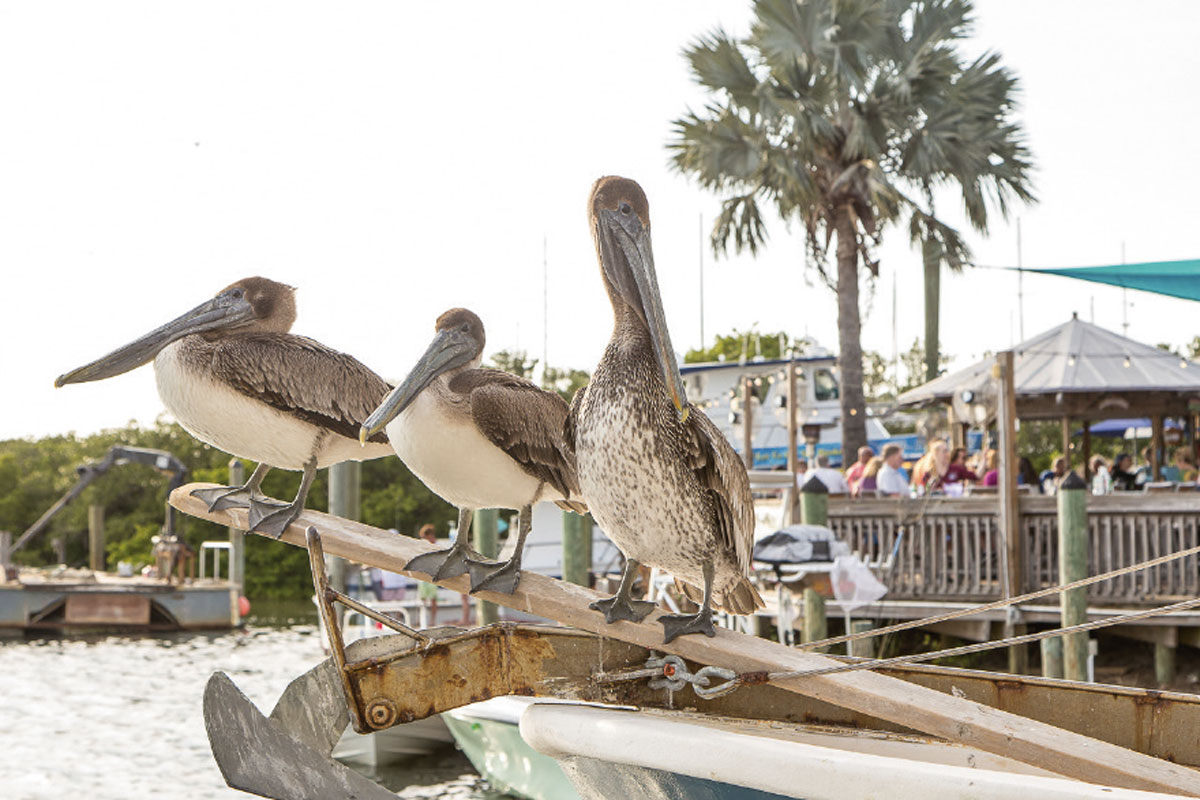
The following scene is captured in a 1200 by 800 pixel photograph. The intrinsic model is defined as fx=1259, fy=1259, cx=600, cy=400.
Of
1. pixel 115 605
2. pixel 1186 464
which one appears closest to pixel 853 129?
pixel 1186 464

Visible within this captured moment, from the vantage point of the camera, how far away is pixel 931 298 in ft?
70.6

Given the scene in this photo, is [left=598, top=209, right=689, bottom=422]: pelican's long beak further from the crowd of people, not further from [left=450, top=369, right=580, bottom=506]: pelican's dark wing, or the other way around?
the crowd of people

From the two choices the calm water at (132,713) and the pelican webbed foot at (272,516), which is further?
the calm water at (132,713)

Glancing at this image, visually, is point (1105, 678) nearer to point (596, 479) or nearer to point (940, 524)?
point (940, 524)

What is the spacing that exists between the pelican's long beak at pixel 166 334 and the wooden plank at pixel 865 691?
0.63 meters

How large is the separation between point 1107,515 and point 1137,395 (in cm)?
505

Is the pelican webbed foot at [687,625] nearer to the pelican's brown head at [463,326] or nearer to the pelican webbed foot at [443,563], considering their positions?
the pelican webbed foot at [443,563]

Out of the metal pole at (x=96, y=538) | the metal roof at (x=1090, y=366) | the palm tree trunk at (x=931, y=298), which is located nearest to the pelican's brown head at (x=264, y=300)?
the metal roof at (x=1090, y=366)

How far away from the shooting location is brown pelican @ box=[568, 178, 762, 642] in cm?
284

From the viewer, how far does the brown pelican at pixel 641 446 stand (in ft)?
9.32

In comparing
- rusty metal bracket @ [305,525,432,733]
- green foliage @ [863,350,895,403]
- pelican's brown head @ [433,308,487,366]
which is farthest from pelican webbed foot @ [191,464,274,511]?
green foliage @ [863,350,895,403]

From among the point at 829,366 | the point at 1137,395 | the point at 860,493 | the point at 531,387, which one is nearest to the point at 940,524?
the point at 860,493

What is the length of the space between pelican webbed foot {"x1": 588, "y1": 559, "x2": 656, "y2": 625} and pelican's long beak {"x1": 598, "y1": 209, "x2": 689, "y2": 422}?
494mm

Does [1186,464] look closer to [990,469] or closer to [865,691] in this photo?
[990,469]
